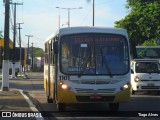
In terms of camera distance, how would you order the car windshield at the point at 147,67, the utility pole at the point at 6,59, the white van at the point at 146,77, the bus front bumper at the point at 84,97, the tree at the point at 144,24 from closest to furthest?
1. the bus front bumper at the point at 84,97
2. the white van at the point at 146,77
3. the car windshield at the point at 147,67
4. the utility pole at the point at 6,59
5. the tree at the point at 144,24

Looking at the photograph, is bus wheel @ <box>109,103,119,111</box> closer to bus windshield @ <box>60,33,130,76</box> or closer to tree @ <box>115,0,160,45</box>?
bus windshield @ <box>60,33,130,76</box>

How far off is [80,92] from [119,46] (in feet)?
6.77

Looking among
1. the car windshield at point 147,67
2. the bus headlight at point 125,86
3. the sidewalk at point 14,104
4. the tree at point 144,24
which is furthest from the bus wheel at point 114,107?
the tree at point 144,24

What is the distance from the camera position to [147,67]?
86.5 ft

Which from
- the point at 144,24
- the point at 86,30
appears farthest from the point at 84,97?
the point at 144,24

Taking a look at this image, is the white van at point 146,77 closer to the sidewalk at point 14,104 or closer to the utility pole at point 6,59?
the sidewalk at point 14,104

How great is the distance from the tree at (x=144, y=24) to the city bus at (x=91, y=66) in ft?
107

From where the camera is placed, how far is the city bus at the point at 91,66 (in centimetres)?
1516

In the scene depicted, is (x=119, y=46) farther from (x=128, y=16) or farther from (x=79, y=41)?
(x=128, y=16)

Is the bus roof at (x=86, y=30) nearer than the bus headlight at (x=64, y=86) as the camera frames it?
No

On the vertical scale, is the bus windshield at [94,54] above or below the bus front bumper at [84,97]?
above

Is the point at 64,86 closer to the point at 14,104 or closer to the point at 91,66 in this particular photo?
the point at 91,66

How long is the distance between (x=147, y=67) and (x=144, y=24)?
900 inches

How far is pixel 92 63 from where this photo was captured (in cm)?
1549
